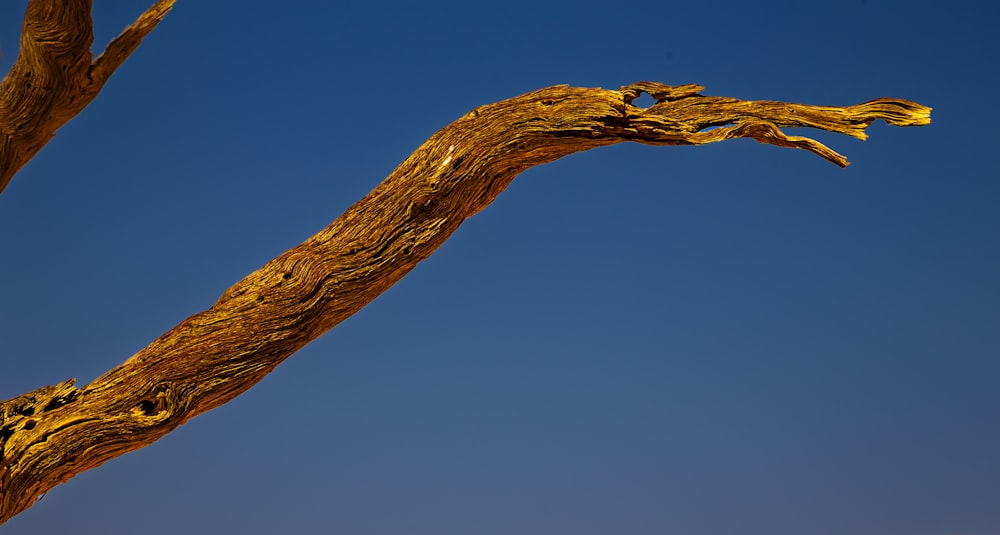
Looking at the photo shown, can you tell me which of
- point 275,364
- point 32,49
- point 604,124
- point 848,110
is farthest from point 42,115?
point 848,110

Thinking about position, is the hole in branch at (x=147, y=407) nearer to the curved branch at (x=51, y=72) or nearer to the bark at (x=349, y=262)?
the bark at (x=349, y=262)

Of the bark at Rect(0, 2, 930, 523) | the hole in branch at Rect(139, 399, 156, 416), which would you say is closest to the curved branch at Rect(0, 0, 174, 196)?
the bark at Rect(0, 2, 930, 523)

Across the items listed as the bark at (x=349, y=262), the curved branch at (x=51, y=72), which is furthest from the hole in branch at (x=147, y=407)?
the curved branch at (x=51, y=72)

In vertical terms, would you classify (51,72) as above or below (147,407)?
above

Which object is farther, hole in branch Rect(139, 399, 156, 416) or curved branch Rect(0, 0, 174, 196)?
curved branch Rect(0, 0, 174, 196)

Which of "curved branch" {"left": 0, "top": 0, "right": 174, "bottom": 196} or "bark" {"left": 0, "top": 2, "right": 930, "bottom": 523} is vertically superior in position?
"curved branch" {"left": 0, "top": 0, "right": 174, "bottom": 196}

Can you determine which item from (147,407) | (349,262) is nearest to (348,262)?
(349,262)

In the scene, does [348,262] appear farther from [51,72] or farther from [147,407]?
[51,72]

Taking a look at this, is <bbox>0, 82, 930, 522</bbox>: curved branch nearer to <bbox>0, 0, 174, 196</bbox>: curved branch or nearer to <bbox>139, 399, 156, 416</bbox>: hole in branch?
<bbox>139, 399, 156, 416</bbox>: hole in branch
